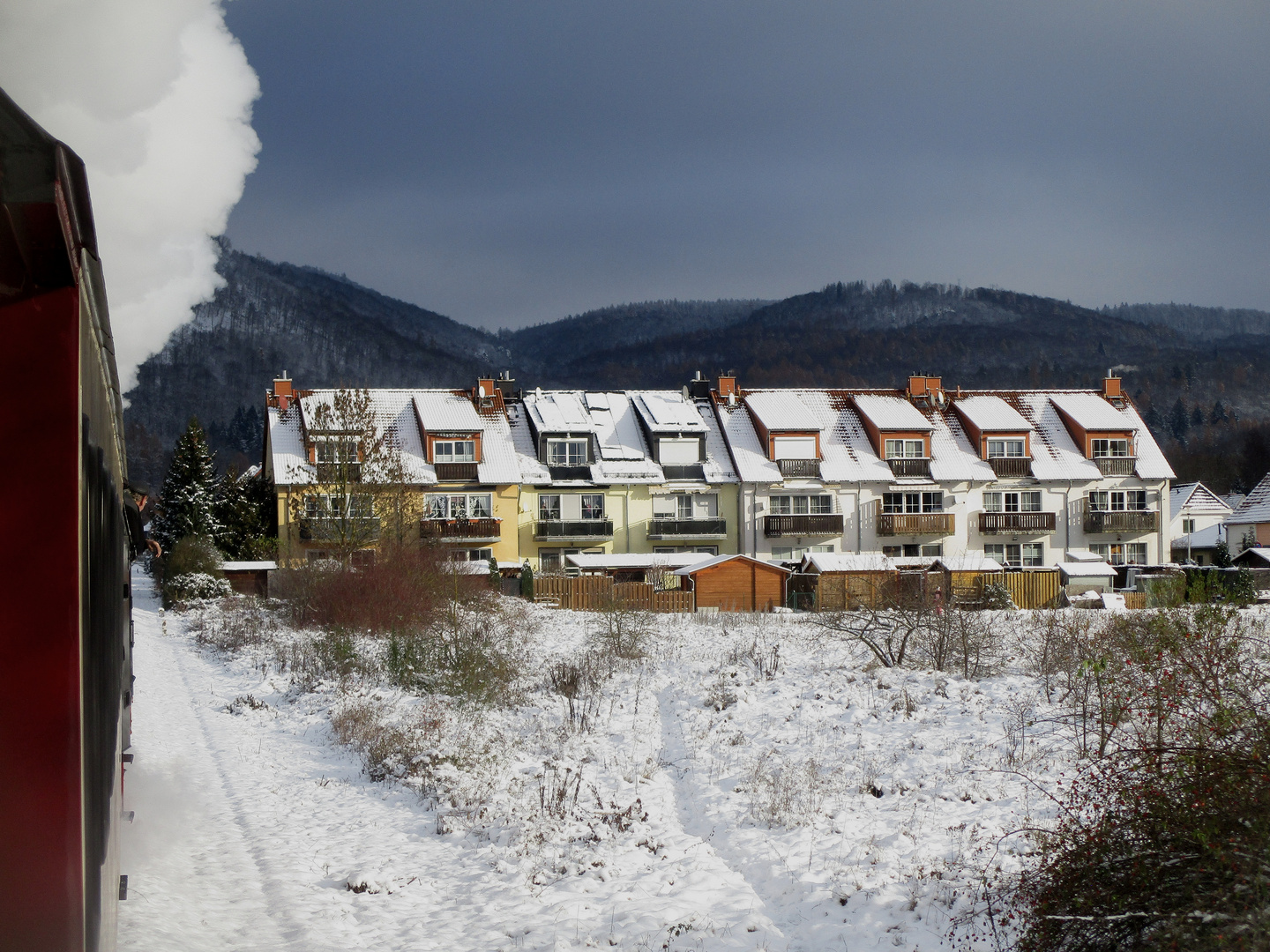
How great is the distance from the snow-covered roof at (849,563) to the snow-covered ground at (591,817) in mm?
22654

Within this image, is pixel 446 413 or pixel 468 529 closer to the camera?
pixel 468 529

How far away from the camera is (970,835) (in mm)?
8188

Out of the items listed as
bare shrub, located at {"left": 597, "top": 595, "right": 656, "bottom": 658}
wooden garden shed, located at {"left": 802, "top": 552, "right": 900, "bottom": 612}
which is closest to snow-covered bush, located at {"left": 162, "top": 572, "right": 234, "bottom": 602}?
bare shrub, located at {"left": 597, "top": 595, "right": 656, "bottom": 658}

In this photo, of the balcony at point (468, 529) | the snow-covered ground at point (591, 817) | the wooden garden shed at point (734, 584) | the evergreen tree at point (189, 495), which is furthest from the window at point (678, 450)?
the snow-covered ground at point (591, 817)

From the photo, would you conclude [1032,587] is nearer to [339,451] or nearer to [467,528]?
[467,528]

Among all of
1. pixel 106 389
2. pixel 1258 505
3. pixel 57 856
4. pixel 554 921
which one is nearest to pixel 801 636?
pixel 554 921

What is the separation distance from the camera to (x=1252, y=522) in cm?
6128

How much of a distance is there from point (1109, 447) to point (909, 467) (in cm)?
1090

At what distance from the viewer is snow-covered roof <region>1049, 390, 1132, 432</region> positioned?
52.4m

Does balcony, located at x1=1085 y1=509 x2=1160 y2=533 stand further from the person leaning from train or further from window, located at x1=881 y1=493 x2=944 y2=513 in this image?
the person leaning from train

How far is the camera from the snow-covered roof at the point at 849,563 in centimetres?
3825

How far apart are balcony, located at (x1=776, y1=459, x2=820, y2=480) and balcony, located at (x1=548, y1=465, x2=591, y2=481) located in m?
9.26

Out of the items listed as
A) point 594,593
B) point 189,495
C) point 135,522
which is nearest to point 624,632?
point 135,522

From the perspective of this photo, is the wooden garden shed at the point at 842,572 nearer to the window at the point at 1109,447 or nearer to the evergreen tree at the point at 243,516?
the window at the point at 1109,447
